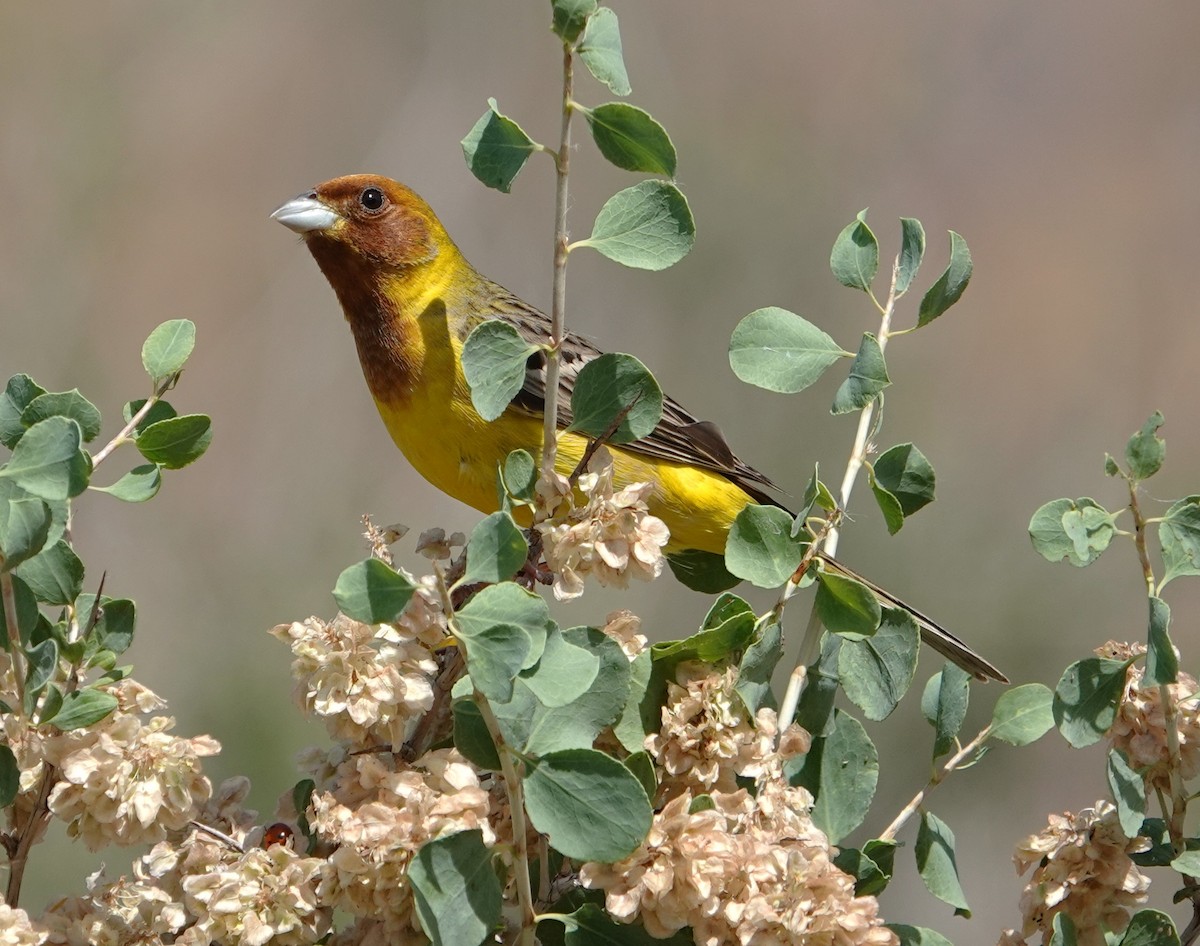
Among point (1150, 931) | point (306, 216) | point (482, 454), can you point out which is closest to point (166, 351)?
point (1150, 931)

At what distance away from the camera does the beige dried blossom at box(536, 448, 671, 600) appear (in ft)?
4.30

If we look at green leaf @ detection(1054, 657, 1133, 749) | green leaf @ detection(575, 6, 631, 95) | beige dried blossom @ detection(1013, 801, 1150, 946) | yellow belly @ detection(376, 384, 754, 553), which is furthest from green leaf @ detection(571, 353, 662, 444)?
yellow belly @ detection(376, 384, 754, 553)

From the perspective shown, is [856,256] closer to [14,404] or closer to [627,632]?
[627,632]

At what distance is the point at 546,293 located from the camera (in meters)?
8.05

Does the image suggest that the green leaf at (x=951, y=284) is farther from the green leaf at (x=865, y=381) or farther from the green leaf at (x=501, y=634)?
the green leaf at (x=501, y=634)

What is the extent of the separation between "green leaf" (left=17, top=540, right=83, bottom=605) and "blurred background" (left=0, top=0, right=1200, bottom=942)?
14.9 ft

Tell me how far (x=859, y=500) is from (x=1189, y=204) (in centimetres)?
376

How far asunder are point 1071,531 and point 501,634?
642mm

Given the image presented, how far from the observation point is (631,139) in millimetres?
1296

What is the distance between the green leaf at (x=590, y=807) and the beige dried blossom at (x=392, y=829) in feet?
0.21

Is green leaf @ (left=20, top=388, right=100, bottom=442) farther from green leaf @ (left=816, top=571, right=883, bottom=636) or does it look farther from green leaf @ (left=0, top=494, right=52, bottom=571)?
green leaf @ (left=816, top=571, right=883, bottom=636)

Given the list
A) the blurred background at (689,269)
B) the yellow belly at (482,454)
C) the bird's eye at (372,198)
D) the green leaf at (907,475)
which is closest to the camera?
the green leaf at (907,475)

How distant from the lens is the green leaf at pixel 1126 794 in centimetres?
133

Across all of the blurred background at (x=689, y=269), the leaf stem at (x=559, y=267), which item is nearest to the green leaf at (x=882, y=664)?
the leaf stem at (x=559, y=267)
